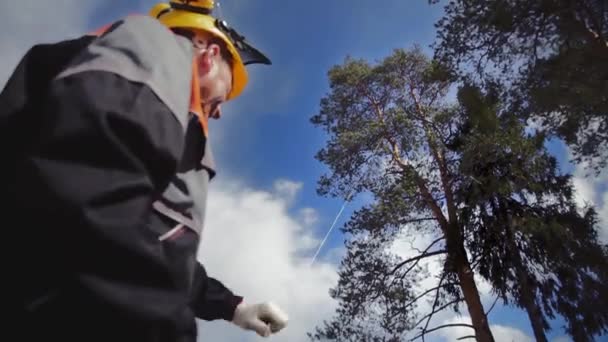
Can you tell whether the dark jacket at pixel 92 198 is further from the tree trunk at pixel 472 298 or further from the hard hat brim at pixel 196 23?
the tree trunk at pixel 472 298

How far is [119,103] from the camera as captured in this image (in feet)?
2.46

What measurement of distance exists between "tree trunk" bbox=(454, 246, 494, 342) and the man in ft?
30.7

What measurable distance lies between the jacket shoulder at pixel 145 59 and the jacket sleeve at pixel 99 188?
1.5 inches

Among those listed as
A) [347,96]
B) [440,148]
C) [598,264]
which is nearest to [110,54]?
[440,148]

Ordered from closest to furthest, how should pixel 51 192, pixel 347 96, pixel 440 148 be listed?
pixel 51 192
pixel 440 148
pixel 347 96

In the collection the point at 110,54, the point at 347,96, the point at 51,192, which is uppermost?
the point at 347,96

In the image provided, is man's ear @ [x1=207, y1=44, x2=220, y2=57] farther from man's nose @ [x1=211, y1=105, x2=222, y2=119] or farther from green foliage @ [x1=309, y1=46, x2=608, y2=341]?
green foliage @ [x1=309, y1=46, x2=608, y2=341]

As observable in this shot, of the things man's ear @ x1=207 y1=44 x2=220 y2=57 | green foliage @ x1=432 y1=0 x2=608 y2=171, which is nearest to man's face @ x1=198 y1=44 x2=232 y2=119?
man's ear @ x1=207 y1=44 x2=220 y2=57

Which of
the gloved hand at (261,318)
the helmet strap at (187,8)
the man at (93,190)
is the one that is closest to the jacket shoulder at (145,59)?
the man at (93,190)

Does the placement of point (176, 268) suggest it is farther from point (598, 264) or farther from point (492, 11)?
point (598, 264)

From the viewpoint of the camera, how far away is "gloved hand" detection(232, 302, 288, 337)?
1579 millimetres

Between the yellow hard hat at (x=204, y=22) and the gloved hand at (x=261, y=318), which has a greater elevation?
the yellow hard hat at (x=204, y=22)

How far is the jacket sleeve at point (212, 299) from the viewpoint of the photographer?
5.07ft

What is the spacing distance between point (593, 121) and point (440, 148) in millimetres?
3725
